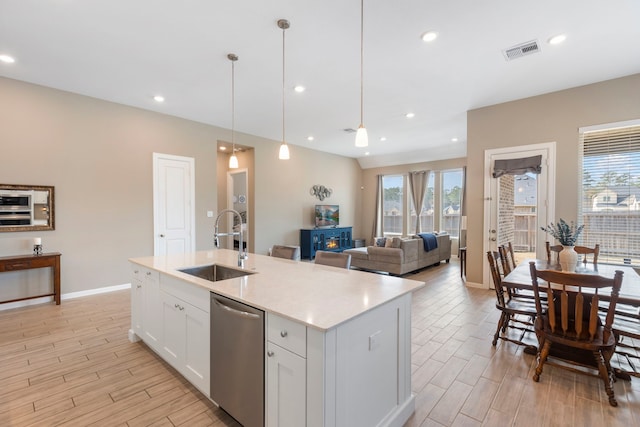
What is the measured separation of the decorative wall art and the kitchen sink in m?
5.66

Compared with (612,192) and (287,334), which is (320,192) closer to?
(612,192)

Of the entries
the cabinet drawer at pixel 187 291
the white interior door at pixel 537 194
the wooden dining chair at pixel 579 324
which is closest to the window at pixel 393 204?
the white interior door at pixel 537 194

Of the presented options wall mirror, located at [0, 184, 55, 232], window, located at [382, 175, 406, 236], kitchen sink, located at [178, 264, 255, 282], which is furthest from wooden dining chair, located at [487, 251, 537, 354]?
window, located at [382, 175, 406, 236]

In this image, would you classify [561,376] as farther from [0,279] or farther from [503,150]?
[0,279]

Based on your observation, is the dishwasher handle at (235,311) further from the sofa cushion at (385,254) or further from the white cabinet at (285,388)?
the sofa cushion at (385,254)

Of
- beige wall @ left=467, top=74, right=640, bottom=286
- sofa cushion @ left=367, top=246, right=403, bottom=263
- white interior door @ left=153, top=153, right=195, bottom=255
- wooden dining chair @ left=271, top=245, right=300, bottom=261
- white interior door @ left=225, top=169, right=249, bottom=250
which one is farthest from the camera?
white interior door @ left=225, top=169, right=249, bottom=250

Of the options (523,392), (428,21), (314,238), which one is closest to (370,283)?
(523,392)

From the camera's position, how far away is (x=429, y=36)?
2889mm

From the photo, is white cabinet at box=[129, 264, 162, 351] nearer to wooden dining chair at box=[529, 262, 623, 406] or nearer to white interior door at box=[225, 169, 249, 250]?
wooden dining chair at box=[529, 262, 623, 406]

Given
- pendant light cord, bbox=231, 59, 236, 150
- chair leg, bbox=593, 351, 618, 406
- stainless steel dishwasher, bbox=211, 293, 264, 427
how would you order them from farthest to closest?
pendant light cord, bbox=231, 59, 236, 150
chair leg, bbox=593, 351, 618, 406
stainless steel dishwasher, bbox=211, 293, 264, 427

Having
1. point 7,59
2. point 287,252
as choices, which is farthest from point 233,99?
point 287,252

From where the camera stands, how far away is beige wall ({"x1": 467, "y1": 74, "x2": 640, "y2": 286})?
3861 millimetres

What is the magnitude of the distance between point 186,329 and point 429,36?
344cm

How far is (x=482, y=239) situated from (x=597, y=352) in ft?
9.65
